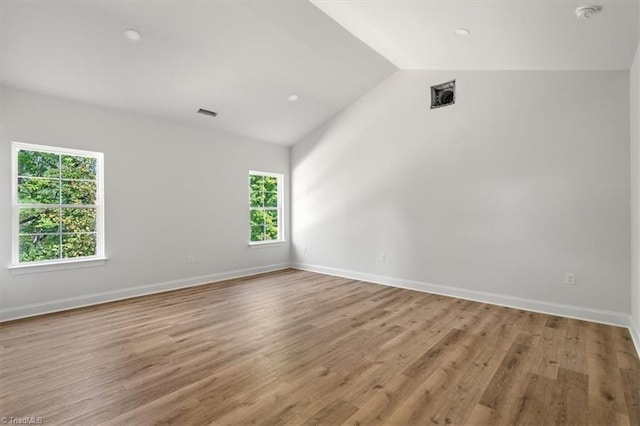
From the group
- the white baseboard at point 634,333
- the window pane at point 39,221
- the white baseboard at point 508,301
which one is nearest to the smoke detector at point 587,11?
the white baseboard at point 634,333

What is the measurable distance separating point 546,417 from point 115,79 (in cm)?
484

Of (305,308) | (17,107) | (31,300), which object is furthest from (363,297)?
(17,107)

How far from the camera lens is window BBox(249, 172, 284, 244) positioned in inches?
233

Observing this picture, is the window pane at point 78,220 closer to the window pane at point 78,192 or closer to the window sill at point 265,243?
the window pane at point 78,192

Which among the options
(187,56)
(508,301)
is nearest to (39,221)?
(187,56)

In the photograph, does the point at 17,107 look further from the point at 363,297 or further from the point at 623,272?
the point at 623,272

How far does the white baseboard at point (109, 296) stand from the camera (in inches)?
136

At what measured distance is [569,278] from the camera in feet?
11.6

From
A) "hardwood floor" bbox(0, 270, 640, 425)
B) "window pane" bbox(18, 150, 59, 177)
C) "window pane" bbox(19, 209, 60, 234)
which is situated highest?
"window pane" bbox(18, 150, 59, 177)

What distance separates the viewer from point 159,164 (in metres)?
4.57

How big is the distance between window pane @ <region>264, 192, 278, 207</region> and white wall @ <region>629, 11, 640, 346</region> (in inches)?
201

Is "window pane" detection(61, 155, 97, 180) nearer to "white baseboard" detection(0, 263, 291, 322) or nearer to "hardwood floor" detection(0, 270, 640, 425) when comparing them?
"white baseboard" detection(0, 263, 291, 322)

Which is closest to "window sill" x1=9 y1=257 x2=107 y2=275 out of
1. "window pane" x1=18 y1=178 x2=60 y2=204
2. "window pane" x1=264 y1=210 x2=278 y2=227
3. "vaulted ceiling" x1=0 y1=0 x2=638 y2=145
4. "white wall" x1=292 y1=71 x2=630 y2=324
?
"window pane" x1=18 y1=178 x2=60 y2=204

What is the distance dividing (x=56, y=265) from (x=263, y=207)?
3.20 meters
